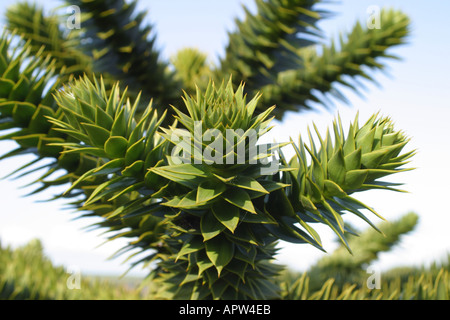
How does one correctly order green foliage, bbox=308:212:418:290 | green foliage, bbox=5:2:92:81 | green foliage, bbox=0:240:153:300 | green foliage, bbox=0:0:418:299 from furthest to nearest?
green foliage, bbox=308:212:418:290 → green foliage, bbox=5:2:92:81 → green foliage, bbox=0:240:153:300 → green foliage, bbox=0:0:418:299

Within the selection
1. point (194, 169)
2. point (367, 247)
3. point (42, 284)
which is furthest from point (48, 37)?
point (367, 247)

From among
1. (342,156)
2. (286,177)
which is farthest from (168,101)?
(342,156)

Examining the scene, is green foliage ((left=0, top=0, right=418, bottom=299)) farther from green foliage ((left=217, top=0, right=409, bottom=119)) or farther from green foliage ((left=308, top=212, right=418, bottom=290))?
green foliage ((left=308, top=212, right=418, bottom=290))

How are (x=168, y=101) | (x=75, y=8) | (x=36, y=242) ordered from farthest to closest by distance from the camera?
(x=36, y=242)
(x=168, y=101)
(x=75, y=8)

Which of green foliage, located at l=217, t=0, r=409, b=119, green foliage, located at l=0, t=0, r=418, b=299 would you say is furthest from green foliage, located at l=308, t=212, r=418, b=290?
green foliage, located at l=0, t=0, r=418, b=299

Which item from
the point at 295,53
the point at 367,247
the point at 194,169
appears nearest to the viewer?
the point at 194,169

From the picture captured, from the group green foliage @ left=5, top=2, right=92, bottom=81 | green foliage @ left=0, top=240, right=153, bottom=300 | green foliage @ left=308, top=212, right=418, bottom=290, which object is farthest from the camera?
green foliage @ left=308, top=212, right=418, bottom=290

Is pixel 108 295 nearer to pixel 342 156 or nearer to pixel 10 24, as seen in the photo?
pixel 342 156

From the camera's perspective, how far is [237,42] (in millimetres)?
2148

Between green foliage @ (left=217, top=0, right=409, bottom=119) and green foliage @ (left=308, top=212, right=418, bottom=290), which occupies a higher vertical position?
green foliage @ (left=217, top=0, right=409, bottom=119)

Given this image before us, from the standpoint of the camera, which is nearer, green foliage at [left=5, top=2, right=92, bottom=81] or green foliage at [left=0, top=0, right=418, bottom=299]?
green foliage at [left=0, top=0, right=418, bottom=299]

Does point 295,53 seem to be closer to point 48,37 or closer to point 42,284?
point 48,37

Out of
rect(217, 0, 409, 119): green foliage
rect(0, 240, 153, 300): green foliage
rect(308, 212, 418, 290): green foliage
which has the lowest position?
rect(0, 240, 153, 300): green foliage
